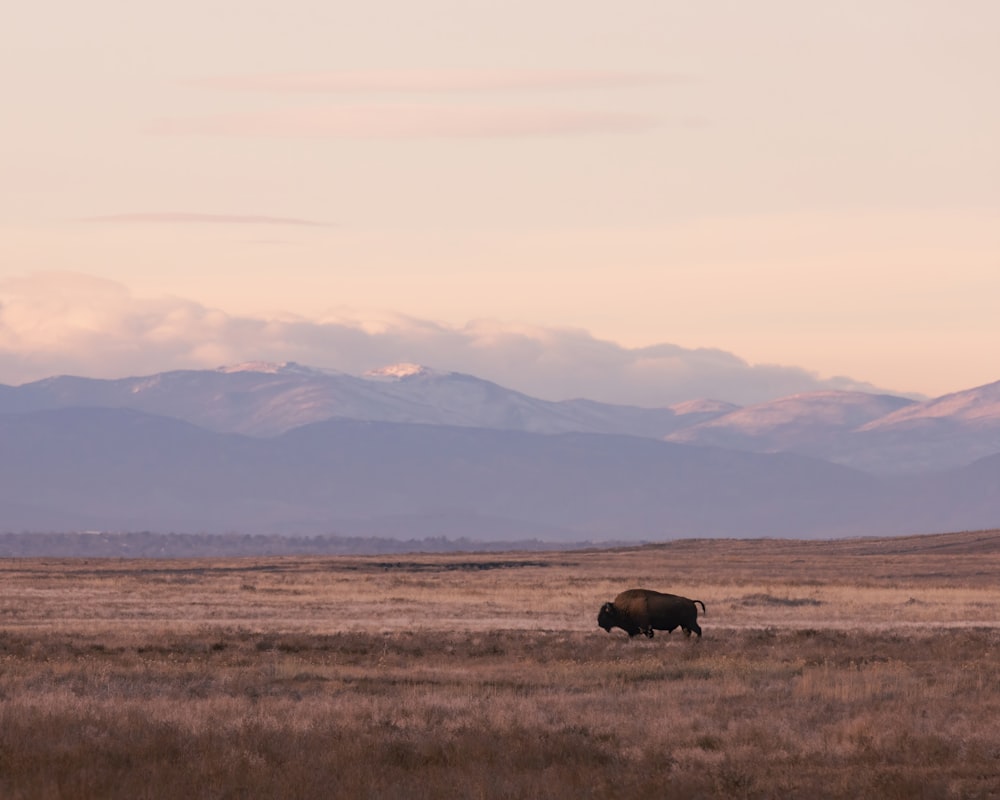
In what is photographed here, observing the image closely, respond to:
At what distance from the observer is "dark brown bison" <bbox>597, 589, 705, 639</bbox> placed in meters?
39.2

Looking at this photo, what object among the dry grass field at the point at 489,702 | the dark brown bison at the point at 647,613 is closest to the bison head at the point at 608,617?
the dark brown bison at the point at 647,613

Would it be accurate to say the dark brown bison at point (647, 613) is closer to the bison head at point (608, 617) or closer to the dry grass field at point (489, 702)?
the bison head at point (608, 617)

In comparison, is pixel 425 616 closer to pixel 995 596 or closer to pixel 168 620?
pixel 168 620

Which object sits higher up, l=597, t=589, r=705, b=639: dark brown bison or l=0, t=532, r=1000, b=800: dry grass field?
l=597, t=589, r=705, b=639: dark brown bison

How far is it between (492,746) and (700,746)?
2588mm

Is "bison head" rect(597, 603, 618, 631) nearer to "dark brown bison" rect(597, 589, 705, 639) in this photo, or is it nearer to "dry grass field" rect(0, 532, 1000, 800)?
"dark brown bison" rect(597, 589, 705, 639)

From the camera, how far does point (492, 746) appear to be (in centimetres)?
1911

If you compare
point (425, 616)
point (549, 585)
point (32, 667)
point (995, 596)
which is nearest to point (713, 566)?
point (549, 585)

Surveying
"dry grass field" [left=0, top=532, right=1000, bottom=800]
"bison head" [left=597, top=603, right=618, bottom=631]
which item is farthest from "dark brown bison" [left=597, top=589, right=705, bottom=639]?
"dry grass field" [left=0, top=532, right=1000, bottom=800]

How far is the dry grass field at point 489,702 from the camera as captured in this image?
1706 centimetres

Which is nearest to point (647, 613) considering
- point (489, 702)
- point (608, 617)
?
point (608, 617)

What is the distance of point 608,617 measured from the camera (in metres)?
39.9

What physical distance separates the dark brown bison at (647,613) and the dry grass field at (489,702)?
50cm

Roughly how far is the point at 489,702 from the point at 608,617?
1648cm
